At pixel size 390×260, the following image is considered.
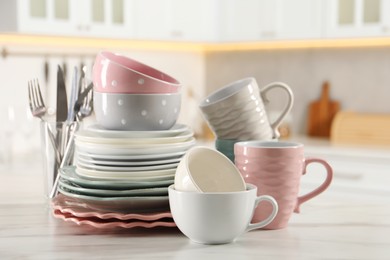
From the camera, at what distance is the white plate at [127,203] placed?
1.22 m

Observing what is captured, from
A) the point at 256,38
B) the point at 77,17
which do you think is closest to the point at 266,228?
the point at 77,17

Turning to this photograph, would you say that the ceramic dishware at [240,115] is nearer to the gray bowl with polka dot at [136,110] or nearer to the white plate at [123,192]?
the gray bowl with polka dot at [136,110]

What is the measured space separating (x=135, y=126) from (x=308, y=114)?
117 inches

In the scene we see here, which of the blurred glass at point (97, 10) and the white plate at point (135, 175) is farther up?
the blurred glass at point (97, 10)

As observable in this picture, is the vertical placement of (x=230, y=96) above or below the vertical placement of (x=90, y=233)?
above

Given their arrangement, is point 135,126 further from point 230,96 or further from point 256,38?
point 256,38

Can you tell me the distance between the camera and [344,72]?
4000 millimetres

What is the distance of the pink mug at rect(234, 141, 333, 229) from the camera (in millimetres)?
1195

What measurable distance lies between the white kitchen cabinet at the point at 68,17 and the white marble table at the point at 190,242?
6.35 ft

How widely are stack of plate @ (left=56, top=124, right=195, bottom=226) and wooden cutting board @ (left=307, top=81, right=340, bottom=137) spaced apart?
2.87 metres

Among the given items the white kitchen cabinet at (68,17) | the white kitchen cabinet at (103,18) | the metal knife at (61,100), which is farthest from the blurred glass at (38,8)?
the metal knife at (61,100)

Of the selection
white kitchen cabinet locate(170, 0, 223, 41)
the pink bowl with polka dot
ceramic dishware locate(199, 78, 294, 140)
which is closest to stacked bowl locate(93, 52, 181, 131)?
the pink bowl with polka dot

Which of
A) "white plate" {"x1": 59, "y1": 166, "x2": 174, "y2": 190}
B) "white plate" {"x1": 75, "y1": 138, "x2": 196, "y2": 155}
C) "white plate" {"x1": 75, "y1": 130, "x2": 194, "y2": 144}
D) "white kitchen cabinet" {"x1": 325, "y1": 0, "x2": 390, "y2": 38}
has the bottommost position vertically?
"white plate" {"x1": 59, "y1": 166, "x2": 174, "y2": 190}

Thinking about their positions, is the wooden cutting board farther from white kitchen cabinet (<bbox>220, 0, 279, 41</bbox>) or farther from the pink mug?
the pink mug
